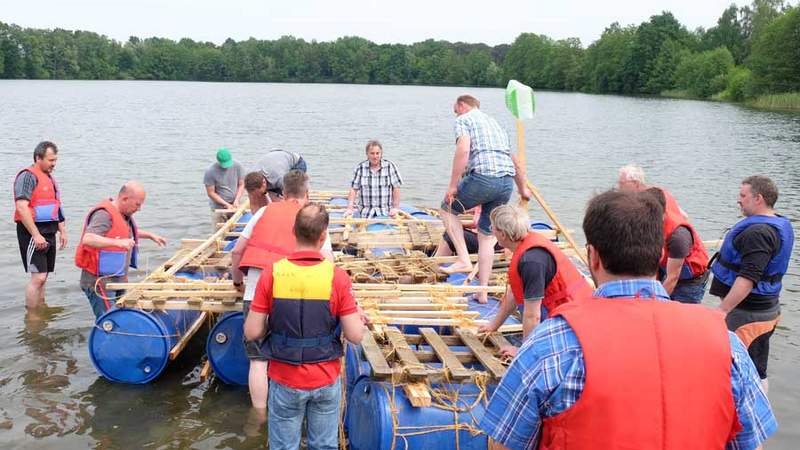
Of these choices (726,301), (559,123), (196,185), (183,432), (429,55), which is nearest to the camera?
(726,301)

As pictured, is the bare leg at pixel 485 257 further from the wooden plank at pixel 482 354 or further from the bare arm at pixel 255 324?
the bare arm at pixel 255 324

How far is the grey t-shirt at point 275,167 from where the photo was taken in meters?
9.02

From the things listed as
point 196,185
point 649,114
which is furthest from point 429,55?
point 196,185

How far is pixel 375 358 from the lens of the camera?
204 inches

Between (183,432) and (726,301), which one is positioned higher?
(726,301)

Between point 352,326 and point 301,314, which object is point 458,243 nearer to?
point 352,326

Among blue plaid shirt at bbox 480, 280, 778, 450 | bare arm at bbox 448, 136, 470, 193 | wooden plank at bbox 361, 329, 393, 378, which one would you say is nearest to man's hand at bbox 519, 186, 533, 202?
bare arm at bbox 448, 136, 470, 193

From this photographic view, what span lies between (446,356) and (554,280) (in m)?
0.99

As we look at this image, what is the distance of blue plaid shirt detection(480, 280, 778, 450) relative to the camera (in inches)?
89.7

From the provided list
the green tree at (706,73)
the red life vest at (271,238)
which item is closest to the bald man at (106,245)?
the red life vest at (271,238)

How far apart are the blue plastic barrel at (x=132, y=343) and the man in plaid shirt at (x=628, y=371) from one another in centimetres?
518

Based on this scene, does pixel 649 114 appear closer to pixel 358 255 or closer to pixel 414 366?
pixel 358 255

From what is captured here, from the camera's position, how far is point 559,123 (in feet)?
153

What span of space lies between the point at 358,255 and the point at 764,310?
16.5 ft
